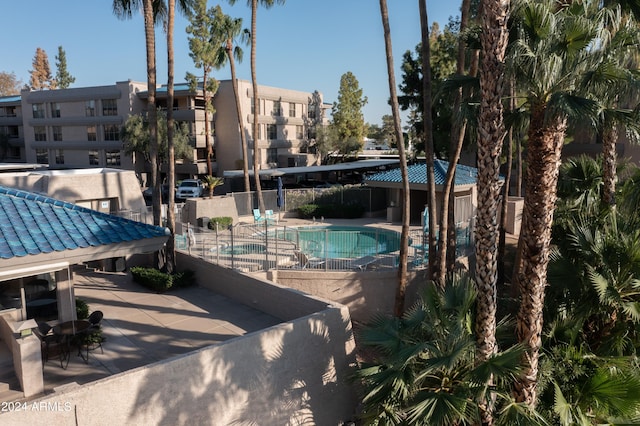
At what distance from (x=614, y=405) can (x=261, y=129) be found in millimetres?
45791

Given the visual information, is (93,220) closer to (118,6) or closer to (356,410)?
(356,410)

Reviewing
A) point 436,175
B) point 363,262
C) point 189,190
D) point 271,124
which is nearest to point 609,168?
point 363,262

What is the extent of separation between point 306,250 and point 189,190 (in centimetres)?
2328

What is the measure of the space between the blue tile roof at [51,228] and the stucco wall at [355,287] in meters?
6.19

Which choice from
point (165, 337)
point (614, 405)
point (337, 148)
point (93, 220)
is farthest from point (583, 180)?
point (337, 148)

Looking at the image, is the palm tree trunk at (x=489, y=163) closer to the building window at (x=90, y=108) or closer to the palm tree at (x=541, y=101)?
the palm tree at (x=541, y=101)

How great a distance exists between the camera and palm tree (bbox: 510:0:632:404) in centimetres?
805

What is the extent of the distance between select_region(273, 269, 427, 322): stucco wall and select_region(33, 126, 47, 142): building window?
50.6m

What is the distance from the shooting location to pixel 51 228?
1019 centimetres

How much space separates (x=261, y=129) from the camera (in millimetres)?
51031

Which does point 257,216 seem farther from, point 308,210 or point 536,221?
point 536,221

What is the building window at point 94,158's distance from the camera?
52094 millimetres

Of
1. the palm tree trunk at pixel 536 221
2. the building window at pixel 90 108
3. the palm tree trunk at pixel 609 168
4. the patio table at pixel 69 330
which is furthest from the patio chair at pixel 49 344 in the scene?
the building window at pixel 90 108

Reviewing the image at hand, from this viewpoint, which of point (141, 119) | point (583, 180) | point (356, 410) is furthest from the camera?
point (141, 119)
